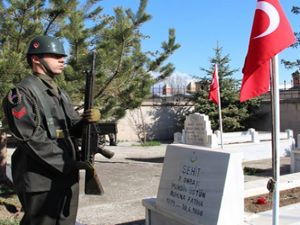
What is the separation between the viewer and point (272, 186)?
144 inches

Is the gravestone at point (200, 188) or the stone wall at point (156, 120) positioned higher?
the stone wall at point (156, 120)

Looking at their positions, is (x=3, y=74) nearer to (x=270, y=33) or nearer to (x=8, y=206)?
(x=8, y=206)

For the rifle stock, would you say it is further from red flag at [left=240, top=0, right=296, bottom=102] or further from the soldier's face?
red flag at [left=240, top=0, right=296, bottom=102]

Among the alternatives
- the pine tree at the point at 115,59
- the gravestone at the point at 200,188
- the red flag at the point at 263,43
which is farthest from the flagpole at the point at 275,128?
the pine tree at the point at 115,59

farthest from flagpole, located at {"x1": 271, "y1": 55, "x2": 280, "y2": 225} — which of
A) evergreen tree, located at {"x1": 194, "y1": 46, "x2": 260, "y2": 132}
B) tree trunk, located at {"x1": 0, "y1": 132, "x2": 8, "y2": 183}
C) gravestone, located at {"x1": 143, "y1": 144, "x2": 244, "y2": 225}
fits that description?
evergreen tree, located at {"x1": 194, "y1": 46, "x2": 260, "y2": 132}

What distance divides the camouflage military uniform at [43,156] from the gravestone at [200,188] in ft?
4.30

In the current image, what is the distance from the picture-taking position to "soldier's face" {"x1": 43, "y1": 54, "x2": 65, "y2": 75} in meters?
2.91

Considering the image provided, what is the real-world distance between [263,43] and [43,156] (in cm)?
199

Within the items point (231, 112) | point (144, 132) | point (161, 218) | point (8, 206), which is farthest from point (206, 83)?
point (161, 218)

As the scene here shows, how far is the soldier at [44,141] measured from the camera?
266cm

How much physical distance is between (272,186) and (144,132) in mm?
19090

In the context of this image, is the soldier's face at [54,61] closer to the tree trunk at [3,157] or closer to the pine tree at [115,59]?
the pine tree at [115,59]

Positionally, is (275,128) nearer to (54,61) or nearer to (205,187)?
(205,187)

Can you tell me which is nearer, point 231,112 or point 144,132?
point 231,112
